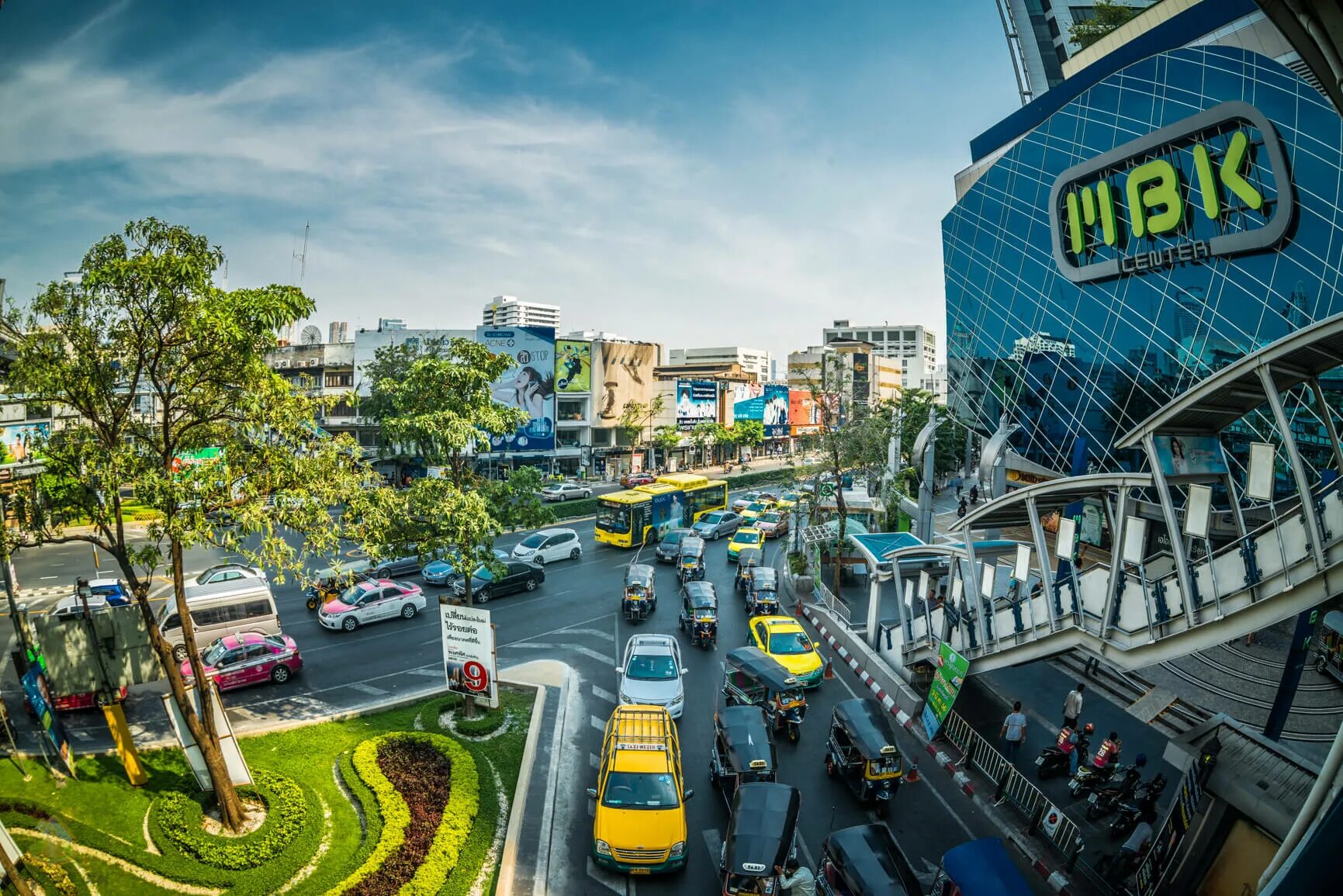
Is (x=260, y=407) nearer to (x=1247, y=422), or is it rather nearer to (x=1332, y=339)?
(x=1332, y=339)

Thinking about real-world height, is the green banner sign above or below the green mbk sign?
below

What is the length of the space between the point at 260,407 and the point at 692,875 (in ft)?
30.8

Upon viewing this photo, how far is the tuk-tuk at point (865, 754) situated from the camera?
11.8 meters

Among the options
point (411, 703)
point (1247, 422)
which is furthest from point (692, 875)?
point (1247, 422)

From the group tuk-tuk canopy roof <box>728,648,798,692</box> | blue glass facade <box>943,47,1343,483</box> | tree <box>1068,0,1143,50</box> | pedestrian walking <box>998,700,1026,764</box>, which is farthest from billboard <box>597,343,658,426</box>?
pedestrian walking <box>998,700,1026,764</box>

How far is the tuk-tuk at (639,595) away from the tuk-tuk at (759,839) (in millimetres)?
12095

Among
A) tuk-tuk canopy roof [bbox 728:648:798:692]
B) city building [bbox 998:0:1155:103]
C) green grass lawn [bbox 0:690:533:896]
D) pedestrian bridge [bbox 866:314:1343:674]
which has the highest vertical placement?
city building [bbox 998:0:1155:103]

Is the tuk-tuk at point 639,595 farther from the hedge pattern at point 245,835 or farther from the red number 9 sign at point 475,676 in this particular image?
the hedge pattern at point 245,835

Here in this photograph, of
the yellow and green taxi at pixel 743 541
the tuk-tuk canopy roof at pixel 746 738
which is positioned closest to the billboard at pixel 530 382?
the yellow and green taxi at pixel 743 541

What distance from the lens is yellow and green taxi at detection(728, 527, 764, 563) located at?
3122 centimetres

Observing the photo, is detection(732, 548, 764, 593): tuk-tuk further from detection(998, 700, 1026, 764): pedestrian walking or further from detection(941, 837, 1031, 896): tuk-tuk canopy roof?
detection(941, 837, 1031, 896): tuk-tuk canopy roof

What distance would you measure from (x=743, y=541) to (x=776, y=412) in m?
57.7

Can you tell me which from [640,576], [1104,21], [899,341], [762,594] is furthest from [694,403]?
[899,341]

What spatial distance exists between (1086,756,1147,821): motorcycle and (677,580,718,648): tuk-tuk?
10189 mm
